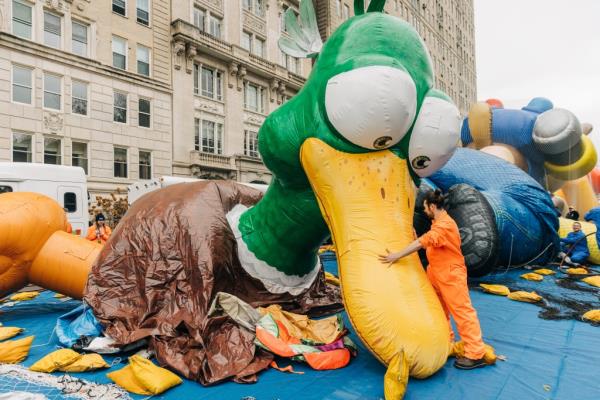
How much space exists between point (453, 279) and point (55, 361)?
2.95 meters

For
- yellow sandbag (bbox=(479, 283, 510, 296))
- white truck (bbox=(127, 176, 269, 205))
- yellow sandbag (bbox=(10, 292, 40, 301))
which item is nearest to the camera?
yellow sandbag (bbox=(479, 283, 510, 296))

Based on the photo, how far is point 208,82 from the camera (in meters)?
20.4

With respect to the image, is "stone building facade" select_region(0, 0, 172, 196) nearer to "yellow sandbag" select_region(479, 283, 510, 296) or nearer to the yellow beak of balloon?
the yellow beak of balloon

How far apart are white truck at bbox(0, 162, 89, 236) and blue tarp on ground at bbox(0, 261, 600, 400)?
293 inches

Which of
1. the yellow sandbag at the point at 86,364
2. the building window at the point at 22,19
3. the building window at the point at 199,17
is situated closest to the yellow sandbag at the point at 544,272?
the yellow sandbag at the point at 86,364

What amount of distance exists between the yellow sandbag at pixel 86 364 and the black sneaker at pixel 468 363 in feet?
8.27

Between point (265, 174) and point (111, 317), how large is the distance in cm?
1957

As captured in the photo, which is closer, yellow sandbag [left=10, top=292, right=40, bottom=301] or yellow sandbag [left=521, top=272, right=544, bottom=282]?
yellow sandbag [left=10, top=292, right=40, bottom=301]

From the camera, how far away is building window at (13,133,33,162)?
555 inches

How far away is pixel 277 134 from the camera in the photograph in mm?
3225

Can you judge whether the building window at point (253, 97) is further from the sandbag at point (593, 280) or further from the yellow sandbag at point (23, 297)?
the sandbag at point (593, 280)

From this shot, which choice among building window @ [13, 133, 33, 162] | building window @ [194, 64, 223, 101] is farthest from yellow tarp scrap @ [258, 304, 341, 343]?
building window @ [194, 64, 223, 101]

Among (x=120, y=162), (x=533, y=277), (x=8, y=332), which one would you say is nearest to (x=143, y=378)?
(x=8, y=332)

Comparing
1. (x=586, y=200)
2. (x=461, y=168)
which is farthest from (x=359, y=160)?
(x=586, y=200)
